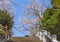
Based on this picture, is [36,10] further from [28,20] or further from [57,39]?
[57,39]

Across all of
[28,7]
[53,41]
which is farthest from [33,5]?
[53,41]

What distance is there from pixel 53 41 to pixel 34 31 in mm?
11935

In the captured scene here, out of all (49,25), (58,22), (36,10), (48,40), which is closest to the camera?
(58,22)

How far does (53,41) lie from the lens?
59.7ft

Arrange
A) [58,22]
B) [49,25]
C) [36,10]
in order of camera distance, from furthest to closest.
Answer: [36,10] < [49,25] < [58,22]

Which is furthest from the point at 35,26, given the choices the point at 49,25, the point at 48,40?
the point at 49,25

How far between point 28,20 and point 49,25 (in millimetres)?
11169

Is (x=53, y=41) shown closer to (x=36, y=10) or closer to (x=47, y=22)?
(x=47, y=22)

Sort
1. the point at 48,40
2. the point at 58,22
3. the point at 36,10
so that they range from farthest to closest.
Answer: the point at 36,10 < the point at 48,40 < the point at 58,22

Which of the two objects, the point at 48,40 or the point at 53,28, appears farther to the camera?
the point at 48,40

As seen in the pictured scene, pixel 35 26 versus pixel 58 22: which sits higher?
pixel 58 22

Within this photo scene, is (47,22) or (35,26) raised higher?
(47,22)

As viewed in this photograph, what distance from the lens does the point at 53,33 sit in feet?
61.9

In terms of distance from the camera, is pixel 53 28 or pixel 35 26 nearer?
pixel 53 28
